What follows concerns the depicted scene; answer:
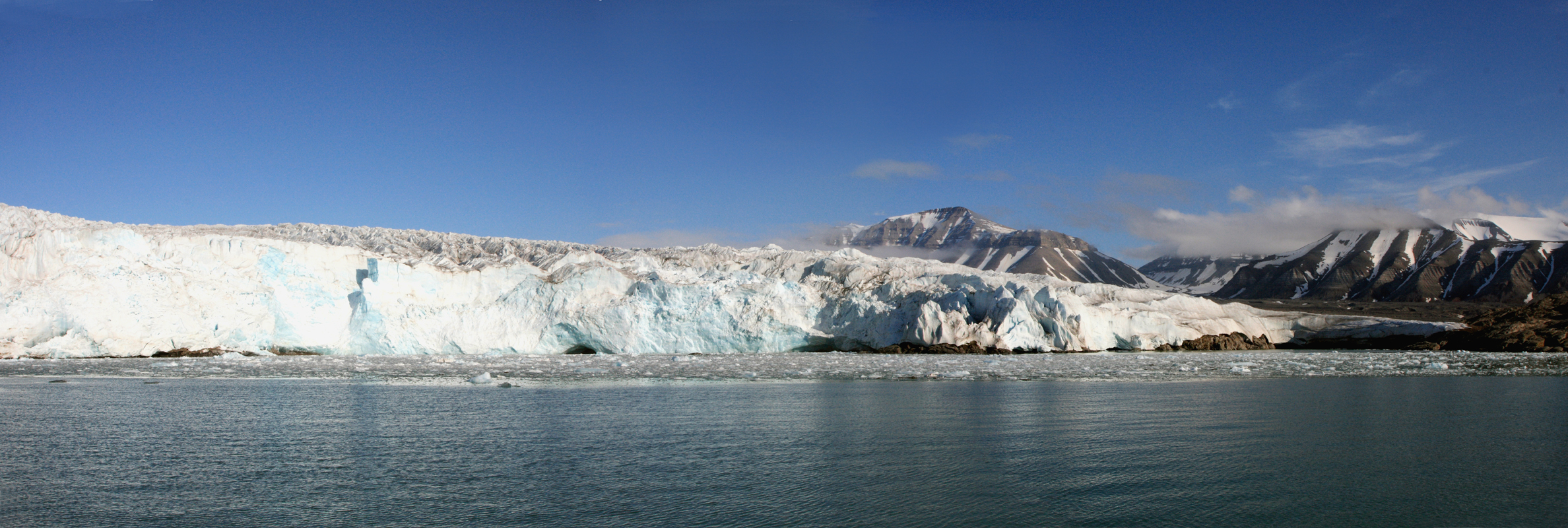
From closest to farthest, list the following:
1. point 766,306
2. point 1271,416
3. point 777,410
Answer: point 1271,416 → point 777,410 → point 766,306

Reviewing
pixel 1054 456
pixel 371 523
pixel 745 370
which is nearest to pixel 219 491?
pixel 371 523

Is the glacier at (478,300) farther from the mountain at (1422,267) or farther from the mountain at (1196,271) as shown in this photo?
the mountain at (1196,271)

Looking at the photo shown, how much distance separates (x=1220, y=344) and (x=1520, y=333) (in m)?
11.5

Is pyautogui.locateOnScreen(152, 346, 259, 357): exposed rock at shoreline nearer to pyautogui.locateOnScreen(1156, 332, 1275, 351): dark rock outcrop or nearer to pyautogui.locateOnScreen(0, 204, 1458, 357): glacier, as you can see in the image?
pyautogui.locateOnScreen(0, 204, 1458, 357): glacier

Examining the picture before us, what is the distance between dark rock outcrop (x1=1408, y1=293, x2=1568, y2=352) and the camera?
31.3 metres

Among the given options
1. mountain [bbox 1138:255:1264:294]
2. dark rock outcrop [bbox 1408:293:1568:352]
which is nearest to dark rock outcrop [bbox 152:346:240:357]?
dark rock outcrop [bbox 1408:293:1568:352]

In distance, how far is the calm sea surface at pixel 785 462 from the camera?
447 centimetres

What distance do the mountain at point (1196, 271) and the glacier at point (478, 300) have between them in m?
116

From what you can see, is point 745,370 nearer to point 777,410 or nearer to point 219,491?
point 777,410

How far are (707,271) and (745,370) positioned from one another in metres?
13.9

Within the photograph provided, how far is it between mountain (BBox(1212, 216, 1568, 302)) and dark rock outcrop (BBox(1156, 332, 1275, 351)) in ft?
236

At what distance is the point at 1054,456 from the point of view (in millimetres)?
6234

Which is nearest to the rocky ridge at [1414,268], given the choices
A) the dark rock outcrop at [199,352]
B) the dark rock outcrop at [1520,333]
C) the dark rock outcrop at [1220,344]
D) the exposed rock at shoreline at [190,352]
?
the dark rock outcrop at [1520,333]

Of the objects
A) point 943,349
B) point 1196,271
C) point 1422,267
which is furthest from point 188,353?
point 1196,271
